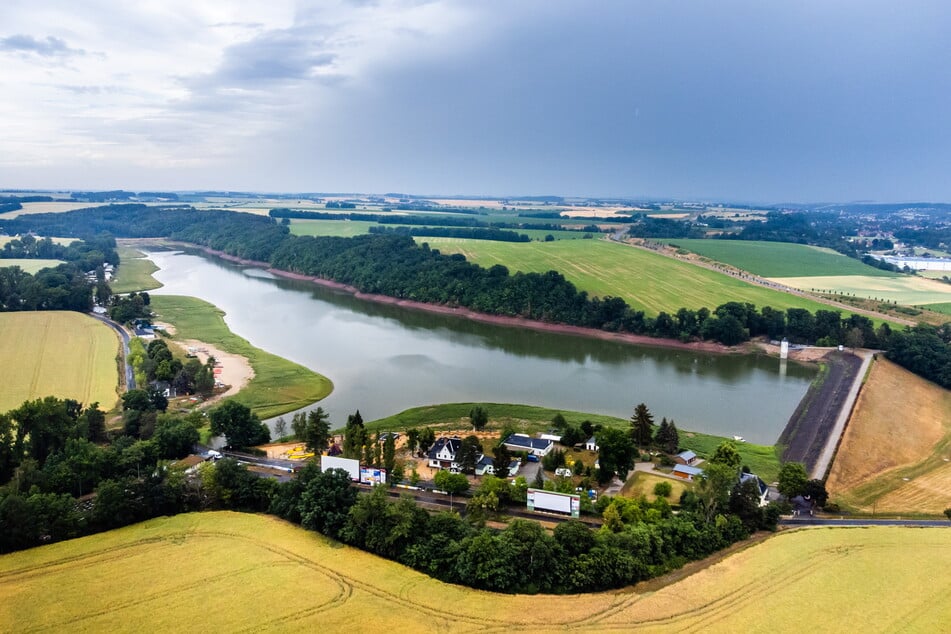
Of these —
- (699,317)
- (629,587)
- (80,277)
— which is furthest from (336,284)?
(629,587)

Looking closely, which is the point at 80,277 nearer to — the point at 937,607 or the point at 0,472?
the point at 0,472

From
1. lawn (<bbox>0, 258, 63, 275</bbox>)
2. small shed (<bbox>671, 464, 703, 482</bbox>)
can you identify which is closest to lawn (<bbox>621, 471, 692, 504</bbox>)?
small shed (<bbox>671, 464, 703, 482</bbox>)

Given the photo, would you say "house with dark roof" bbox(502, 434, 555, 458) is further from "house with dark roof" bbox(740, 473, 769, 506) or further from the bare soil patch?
the bare soil patch

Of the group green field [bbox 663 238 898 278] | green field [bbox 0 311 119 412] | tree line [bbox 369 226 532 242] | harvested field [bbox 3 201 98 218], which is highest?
harvested field [bbox 3 201 98 218]

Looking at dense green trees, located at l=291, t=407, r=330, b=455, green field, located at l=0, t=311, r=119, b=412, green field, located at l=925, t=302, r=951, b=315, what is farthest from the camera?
green field, located at l=925, t=302, r=951, b=315

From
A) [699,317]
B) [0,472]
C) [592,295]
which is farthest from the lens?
[592,295]

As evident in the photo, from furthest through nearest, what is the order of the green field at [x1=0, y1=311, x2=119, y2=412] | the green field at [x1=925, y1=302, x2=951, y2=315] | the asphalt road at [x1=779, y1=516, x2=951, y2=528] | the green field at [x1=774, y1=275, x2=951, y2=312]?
the green field at [x1=774, y1=275, x2=951, y2=312]
the green field at [x1=925, y1=302, x2=951, y2=315]
the green field at [x1=0, y1=311, x2=119, y2=412]
the asphalt road at [x1=779, y1=516, x2=951, y2=528]

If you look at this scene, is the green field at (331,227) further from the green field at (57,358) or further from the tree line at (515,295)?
the green field at (57,358)

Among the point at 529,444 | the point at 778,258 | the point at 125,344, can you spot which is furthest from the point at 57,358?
the point at 778,258

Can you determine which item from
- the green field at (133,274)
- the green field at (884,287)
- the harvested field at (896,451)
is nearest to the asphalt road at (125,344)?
the green field at (133,274)
